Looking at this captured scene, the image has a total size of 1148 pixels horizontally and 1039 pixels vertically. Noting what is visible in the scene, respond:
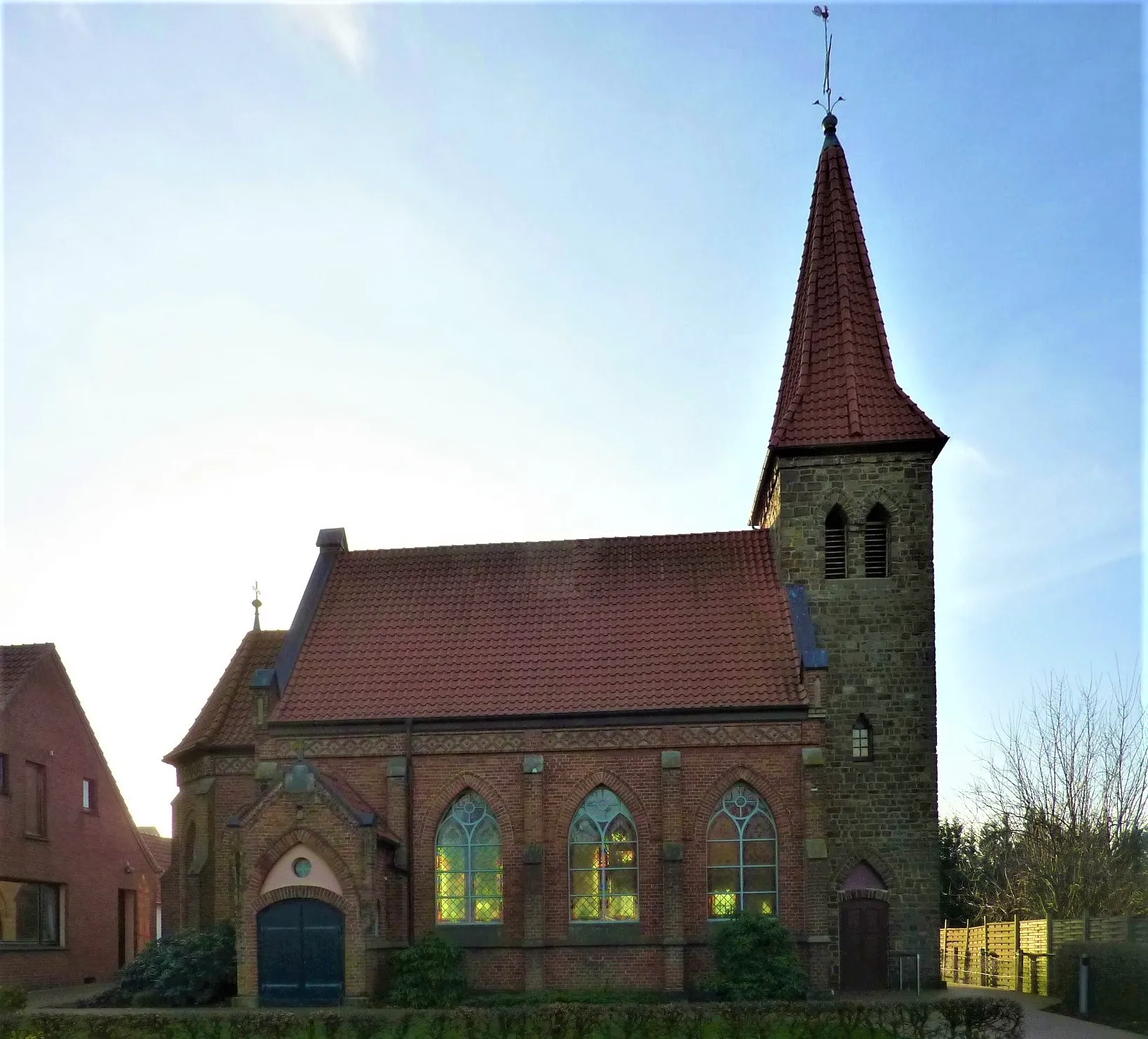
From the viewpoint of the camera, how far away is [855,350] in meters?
31.4

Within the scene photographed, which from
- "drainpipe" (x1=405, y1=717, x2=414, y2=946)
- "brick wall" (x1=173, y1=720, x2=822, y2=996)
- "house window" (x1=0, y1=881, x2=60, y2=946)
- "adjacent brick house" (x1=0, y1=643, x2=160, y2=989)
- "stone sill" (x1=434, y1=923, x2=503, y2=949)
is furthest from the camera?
"adjacent brick house" (x1=0, y1=643, x2=160, y2=989)

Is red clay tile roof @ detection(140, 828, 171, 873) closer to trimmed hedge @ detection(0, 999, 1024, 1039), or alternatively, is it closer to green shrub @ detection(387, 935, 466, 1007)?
green shrub @ detection(387, 935, 466, 1007)

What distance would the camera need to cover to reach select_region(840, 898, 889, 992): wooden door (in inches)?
1078

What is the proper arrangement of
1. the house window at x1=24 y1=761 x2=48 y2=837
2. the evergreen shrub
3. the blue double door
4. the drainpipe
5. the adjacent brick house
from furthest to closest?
the house window at x1=24 y1=761 x2=48 y2=837 → the adjacent brick house → the drainpipe → the blue double door → the evergreen shrub

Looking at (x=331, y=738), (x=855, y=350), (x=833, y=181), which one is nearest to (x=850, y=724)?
(x=855, y=350)

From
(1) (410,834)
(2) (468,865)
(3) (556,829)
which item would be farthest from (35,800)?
(3) (556,829)

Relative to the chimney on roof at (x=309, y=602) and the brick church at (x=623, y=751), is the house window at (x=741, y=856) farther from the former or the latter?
the chimney on roof at (x=309, y=602)

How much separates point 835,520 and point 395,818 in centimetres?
1206

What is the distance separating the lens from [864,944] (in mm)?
27547

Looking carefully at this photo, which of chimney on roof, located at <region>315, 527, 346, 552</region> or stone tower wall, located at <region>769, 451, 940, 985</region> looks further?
chimney on roof, located at <region>315, 527, 346, 552</region>

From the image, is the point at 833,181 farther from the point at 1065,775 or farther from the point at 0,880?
the point at 0,880

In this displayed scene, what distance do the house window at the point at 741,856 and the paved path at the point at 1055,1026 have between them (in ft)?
15.2

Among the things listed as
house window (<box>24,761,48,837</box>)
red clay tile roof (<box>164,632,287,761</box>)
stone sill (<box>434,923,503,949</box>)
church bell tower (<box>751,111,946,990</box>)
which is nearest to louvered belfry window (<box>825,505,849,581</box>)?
church bell tower (<box>751,111,946,990</box>)

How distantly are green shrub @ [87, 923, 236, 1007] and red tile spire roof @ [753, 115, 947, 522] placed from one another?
16330mm
